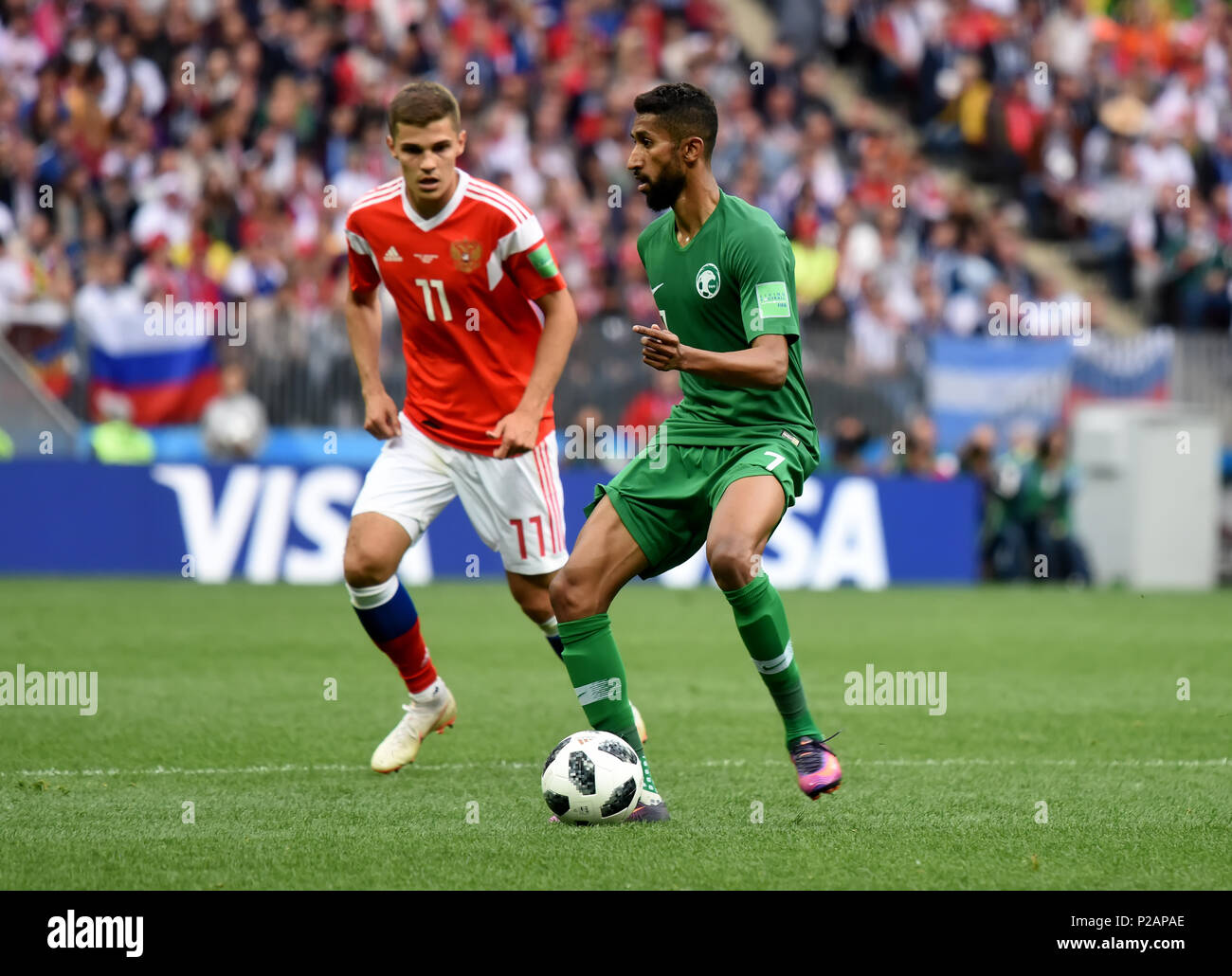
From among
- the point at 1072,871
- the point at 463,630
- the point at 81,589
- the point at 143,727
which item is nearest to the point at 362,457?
the point at 81,589

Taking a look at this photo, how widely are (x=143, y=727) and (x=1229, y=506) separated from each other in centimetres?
1351

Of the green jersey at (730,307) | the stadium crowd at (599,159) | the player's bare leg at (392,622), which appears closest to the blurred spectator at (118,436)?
the stadium crowd at (599,159)

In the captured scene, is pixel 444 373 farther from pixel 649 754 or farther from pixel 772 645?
pixel 772 645

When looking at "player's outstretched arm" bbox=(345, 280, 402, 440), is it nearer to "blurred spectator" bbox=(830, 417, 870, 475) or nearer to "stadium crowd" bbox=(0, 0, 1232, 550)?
"stadium crowd" bbox=(0, 0, 1232, 550)

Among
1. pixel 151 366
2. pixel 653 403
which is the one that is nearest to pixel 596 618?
pixel 151 366

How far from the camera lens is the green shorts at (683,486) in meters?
6.41

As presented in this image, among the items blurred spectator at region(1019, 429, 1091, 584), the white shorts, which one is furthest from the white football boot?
blurred spectator at region(1019, 429, 1091, 584)

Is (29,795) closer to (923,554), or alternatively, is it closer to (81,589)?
(81,589)

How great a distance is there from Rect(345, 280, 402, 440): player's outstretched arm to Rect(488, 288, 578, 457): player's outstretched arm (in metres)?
0.43

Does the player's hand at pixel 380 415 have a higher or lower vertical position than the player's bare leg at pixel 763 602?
higher

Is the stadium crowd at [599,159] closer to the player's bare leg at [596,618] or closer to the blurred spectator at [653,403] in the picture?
the blurred spectator at [653,403]

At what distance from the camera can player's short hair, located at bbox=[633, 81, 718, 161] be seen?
21.0ft

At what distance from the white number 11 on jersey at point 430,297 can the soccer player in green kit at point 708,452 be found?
106cm

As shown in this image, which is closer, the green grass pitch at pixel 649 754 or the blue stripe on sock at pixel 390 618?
the green grass pitch at pixel 649 754
